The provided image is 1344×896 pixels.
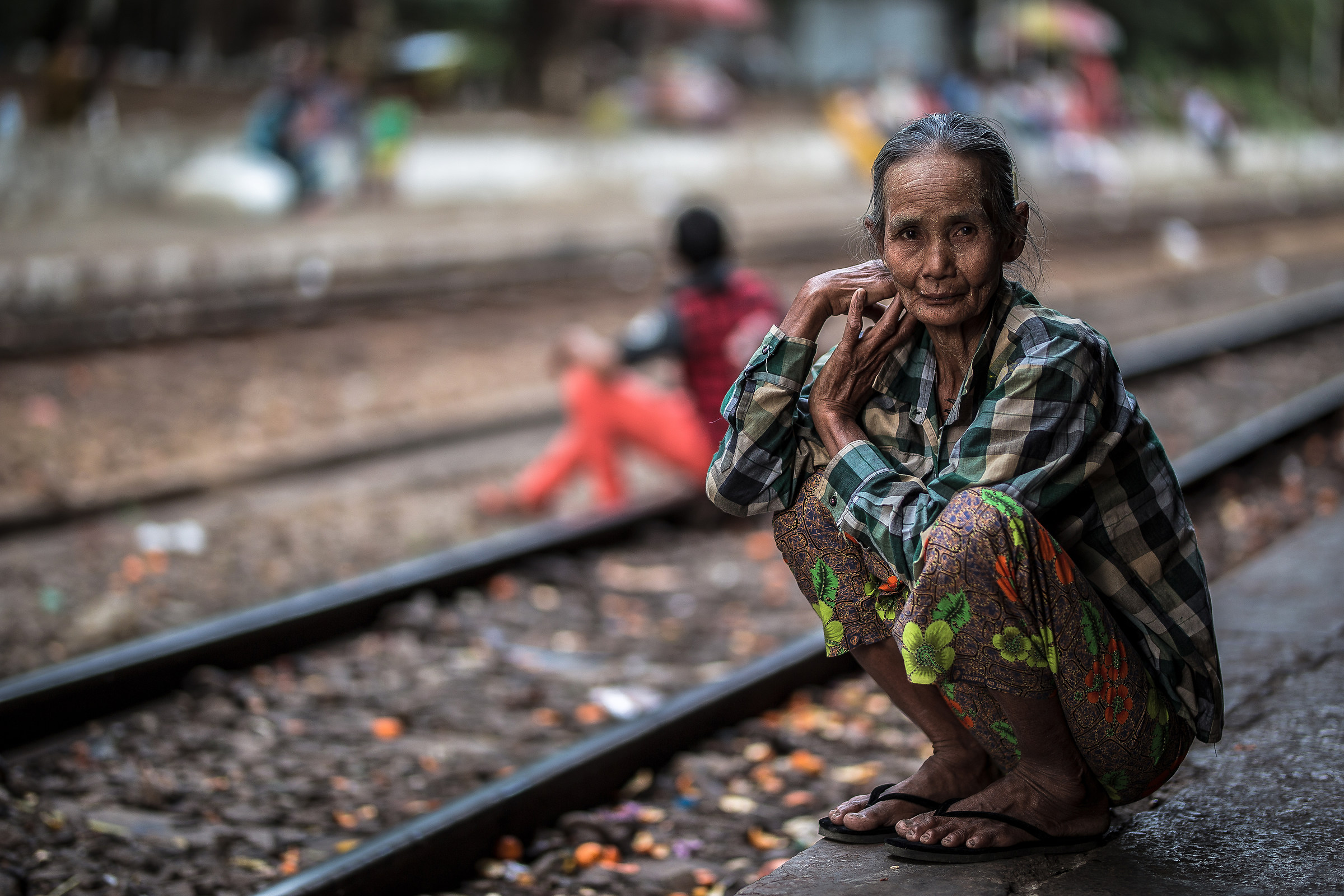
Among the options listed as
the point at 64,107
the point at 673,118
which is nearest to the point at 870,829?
the point at 64,107

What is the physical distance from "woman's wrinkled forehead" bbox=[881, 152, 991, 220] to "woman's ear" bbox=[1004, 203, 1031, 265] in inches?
3.5

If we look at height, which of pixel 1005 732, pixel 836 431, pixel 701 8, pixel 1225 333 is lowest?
pixel 1225 333

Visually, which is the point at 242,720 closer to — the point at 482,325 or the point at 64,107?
the point at 482,325

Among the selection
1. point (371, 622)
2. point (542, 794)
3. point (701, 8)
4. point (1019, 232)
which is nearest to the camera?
point (1019, 232)

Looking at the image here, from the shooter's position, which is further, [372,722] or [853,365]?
[372,722]

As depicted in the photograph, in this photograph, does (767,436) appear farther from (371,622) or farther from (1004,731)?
(371,622)

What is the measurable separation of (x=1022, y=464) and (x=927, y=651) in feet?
1.19

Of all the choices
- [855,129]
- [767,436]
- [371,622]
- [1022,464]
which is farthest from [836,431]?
[855,129]

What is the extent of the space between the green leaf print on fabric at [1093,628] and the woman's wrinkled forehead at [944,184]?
28.1 inches

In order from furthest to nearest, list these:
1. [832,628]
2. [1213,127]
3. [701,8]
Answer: [1213,127] → [701,8] → [832,628]

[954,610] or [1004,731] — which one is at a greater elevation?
[954,610]

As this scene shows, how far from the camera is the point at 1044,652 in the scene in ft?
7.19

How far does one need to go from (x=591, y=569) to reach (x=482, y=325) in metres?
6.50

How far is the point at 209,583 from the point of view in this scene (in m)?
5.88
